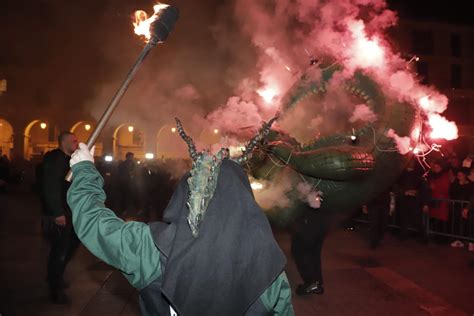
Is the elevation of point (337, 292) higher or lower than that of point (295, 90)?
lower

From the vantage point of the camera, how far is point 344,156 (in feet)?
13.5

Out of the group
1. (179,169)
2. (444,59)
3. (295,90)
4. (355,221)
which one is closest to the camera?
(295,90)

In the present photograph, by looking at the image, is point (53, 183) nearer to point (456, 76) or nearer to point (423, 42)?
point (423, 42)

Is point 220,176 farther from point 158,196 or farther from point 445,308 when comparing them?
point 158,196

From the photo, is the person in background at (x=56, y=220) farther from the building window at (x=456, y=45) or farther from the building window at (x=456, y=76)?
the building window at (x=456, y=45)

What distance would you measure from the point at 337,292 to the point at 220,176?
12.5 feet

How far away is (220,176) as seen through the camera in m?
1.63

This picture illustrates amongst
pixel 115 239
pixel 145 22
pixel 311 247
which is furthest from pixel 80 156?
pixel 311 247

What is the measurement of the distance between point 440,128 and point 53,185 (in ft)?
16.7

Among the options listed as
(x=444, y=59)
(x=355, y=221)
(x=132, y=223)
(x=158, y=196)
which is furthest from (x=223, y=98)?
(x=444, y=59)

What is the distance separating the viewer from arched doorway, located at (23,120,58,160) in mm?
25797

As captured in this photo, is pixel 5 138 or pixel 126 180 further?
pixel 5 138

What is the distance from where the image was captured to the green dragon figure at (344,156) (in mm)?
4188

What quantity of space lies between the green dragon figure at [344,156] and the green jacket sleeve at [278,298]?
264 centimetres
